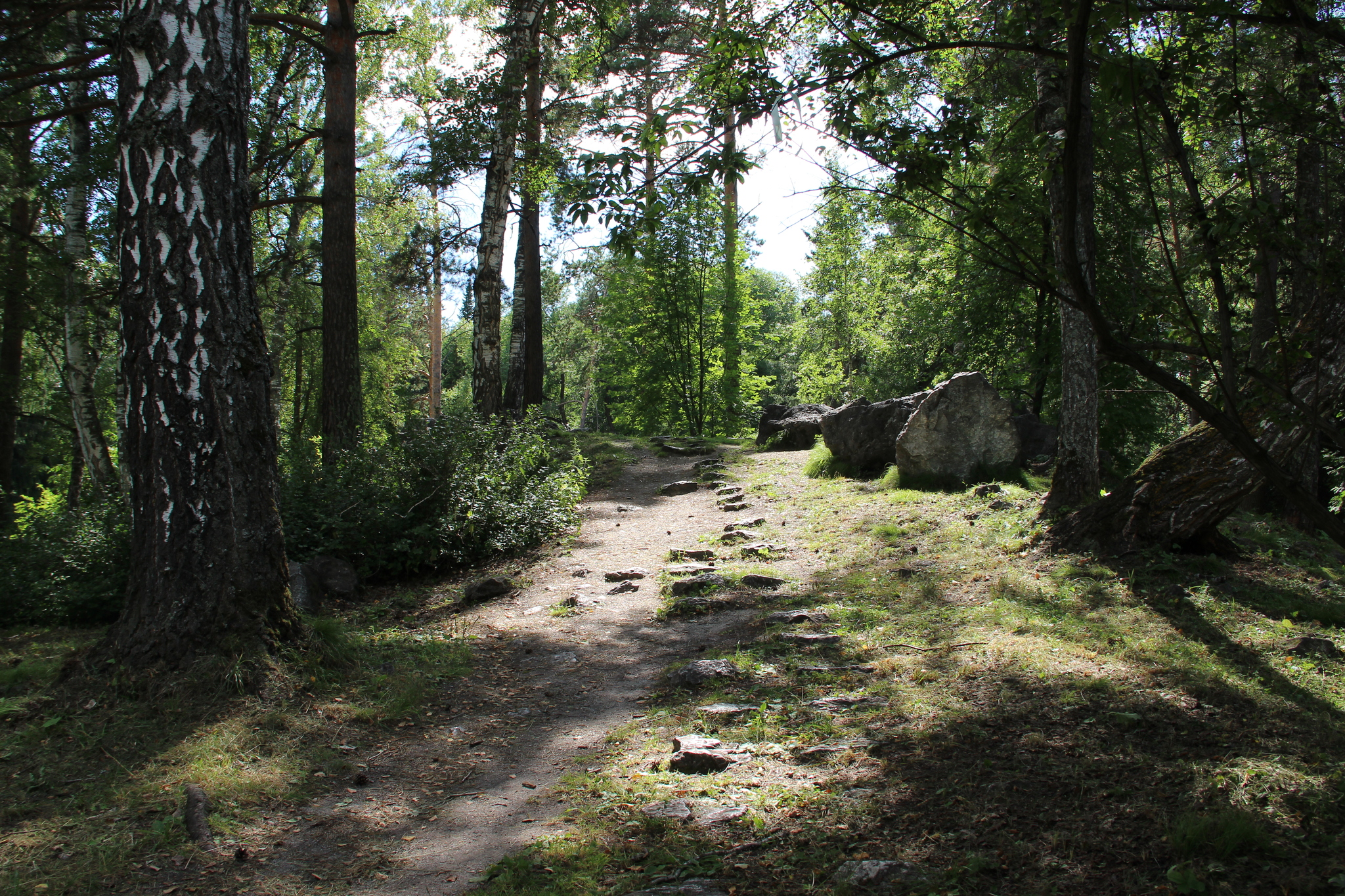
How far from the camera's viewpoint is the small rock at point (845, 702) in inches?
153

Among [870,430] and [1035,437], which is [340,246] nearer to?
[870,430]

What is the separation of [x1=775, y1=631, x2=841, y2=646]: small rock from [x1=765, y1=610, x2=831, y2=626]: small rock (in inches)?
12.3

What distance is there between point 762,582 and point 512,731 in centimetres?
291

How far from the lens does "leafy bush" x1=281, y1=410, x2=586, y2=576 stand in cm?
711

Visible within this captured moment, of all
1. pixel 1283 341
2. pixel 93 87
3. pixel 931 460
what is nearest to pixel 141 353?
pixel 1283 341

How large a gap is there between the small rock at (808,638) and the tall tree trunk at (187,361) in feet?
9.74

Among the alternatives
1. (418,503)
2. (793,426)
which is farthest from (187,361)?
(793,426)

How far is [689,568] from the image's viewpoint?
7.27 m

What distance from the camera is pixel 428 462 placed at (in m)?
7.82

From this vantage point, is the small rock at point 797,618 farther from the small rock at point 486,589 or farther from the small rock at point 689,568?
the small rock at point 486,589

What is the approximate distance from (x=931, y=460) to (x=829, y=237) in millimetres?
16166

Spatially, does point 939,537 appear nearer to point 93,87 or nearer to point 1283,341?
point 1283,341

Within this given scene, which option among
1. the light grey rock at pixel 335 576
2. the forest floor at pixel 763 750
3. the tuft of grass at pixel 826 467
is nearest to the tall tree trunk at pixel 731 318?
the tuft of grass at pixel 826 467

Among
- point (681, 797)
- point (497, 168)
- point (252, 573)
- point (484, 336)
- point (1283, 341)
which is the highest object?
point (497, 168)
